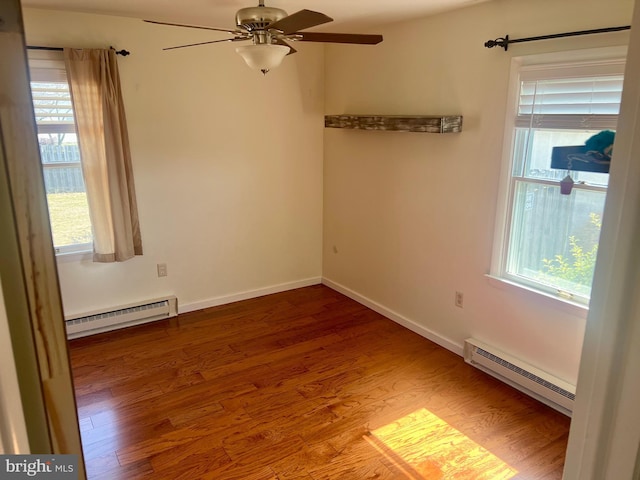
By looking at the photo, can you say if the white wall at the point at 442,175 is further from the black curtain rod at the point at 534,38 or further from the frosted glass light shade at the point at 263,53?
the frosted glass light shade at the point at 263,53

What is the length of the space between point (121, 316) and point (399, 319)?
7.84 ft

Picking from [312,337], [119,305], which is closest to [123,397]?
[119,305]

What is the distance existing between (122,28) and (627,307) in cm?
389

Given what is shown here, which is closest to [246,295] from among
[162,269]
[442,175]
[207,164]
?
[162,269]

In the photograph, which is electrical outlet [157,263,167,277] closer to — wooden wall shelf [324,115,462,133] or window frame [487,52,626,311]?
wooden wall shelf [324,115,462,133]

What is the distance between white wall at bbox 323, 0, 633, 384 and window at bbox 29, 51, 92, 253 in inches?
88.9

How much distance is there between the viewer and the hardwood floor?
2.43m

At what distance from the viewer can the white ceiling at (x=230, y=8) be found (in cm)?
290

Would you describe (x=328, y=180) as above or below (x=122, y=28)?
below

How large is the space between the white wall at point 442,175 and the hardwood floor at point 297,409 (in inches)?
13.9

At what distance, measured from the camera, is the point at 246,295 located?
460cm

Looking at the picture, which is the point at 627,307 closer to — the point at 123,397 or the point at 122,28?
the point at 123,397

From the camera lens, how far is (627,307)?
22.0 inches

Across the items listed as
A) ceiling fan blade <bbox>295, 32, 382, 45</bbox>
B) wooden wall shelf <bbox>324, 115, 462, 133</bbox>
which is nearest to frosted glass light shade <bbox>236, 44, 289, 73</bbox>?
ceiling fan blade <bbox>295, 32, 382, 45</bbox>
